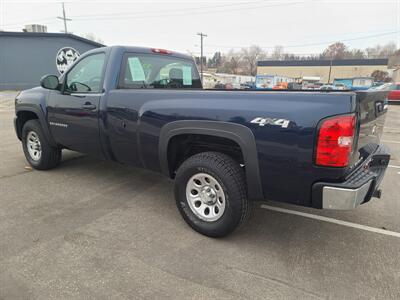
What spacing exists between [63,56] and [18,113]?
2007cm

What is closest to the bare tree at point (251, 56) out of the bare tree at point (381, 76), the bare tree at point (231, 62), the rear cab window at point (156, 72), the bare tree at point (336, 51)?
the bare tree at point (231, 62)

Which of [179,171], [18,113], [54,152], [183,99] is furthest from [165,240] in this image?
[18,113]

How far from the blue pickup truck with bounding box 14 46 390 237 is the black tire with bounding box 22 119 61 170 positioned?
0.65 ft

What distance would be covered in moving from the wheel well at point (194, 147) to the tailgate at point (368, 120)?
102cm

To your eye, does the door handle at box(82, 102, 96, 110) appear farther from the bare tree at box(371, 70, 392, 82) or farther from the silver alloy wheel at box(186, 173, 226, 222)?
the bare tree at box(371, 70, 392, 82)

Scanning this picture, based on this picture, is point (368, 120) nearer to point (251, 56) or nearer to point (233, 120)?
point (233, 120)

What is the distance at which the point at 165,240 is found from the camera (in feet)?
9.73

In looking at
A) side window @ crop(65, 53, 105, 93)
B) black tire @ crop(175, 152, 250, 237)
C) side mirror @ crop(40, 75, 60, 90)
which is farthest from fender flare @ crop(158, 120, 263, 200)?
side mirror @ crop(40, 75, 60, 90)

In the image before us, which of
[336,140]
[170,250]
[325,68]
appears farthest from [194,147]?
[325,68]

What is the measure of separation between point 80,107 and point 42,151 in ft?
4.53

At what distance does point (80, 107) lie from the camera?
12.8 feet

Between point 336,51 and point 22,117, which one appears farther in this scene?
point 336,51

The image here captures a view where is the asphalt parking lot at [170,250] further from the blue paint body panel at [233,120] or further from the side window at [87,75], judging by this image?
the side window at [87,75]

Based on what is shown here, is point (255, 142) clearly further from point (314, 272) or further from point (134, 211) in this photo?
point (134, 211)
